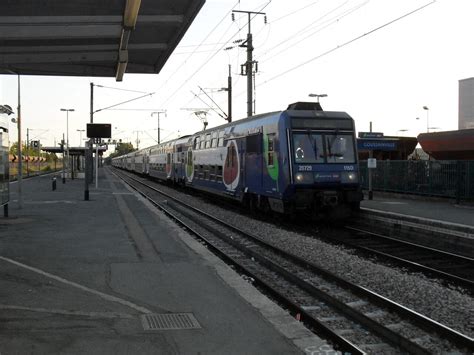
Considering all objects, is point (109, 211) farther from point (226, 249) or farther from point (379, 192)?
point (379, 192)

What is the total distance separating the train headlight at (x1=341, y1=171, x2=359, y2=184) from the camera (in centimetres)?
1453

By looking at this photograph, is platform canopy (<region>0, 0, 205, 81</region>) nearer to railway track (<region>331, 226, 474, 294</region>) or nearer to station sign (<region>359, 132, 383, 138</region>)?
railway track (<region>331, 226, 474, 294</region>)

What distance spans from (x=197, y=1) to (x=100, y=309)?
522cm

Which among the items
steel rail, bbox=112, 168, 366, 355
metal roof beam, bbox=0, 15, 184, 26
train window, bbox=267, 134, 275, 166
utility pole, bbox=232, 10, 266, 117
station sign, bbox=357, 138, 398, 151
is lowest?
steel rail, bbox=112, 168, 366, 355

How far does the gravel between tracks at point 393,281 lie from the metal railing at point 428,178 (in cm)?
979

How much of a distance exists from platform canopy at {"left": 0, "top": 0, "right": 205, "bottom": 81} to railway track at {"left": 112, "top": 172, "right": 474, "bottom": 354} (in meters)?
4.57

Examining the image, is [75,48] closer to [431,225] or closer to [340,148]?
[340,148]

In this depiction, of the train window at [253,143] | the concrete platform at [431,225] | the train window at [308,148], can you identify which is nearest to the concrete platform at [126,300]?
the train window at [308,148]

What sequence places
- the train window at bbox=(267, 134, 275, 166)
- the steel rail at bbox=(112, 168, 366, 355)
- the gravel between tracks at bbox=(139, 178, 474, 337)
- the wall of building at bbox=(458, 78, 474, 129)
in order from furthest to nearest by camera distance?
1. the wall of building at bbox=(458, 78, 474, 129)
2. the train window at bbox=(267, 134, 275, 166)
3. the gravel between tracks at bbox=(139, 178, 474, 337)
4. the steel rail at bbox=(112, 168, 366, 355)

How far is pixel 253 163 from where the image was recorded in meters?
16.5

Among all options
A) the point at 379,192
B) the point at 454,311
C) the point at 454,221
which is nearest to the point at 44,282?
the point at 454,311

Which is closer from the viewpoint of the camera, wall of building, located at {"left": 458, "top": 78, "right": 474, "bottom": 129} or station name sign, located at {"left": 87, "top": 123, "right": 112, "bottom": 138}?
station name sign, located at {"left": 87, "top": 123, "right": 112, "bottom": 138}

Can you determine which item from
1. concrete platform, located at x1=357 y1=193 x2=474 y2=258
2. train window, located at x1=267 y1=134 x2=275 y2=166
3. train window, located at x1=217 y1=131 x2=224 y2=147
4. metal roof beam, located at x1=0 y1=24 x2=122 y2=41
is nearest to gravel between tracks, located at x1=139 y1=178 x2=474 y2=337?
train window, located at x1=267 y1=134 x2=275 y2=166

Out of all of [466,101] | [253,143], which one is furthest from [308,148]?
[466,101]
